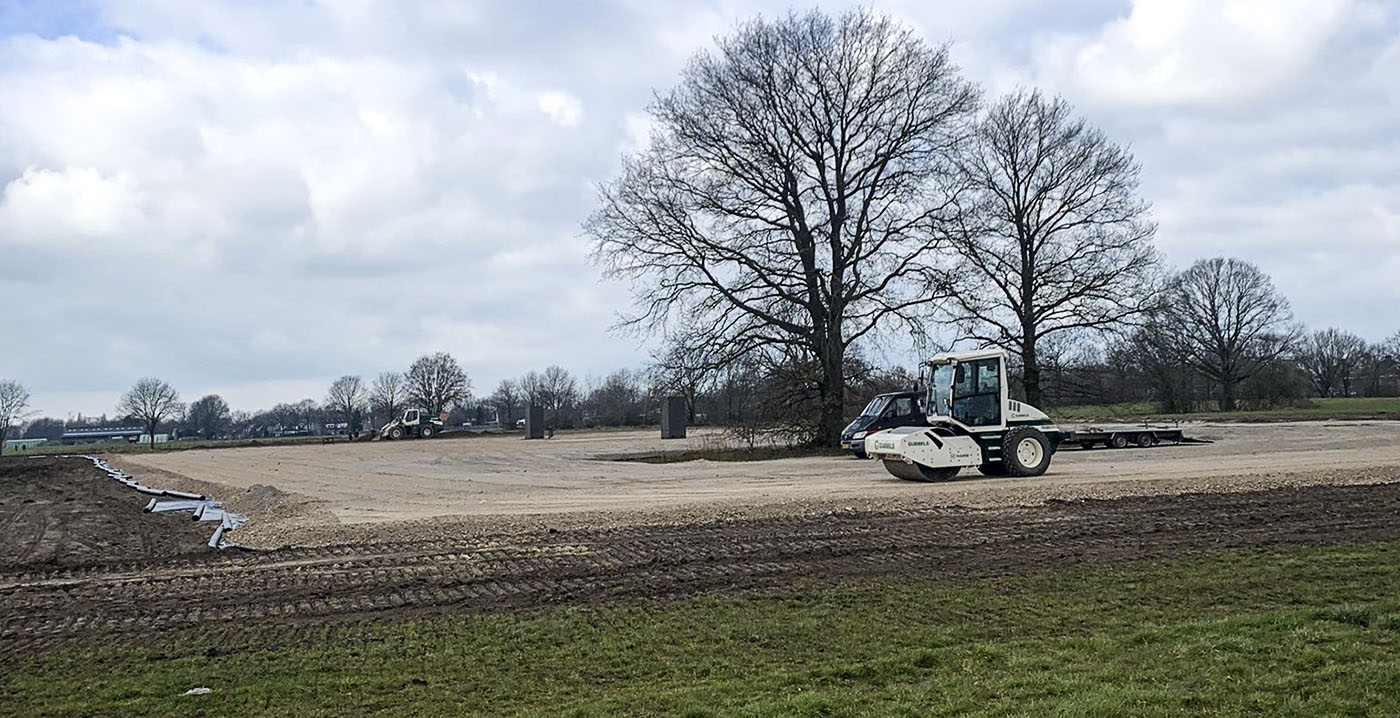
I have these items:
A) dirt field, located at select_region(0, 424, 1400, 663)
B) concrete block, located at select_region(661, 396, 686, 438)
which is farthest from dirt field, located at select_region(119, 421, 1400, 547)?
concrete block, located at select_region(661, 396, 686, 438)

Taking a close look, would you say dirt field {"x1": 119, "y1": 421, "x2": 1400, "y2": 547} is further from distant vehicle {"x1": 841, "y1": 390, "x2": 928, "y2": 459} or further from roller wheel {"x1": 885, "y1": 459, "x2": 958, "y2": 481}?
distant vehicle {"x1": 841, "y1": 390, "x2": 928, "y2": 459}

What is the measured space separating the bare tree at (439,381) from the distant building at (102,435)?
1059 inches

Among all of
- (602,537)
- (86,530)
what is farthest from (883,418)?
(86,530)

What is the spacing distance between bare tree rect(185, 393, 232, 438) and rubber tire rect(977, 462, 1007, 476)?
121 m

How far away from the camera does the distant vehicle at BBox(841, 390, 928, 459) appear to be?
108 ft

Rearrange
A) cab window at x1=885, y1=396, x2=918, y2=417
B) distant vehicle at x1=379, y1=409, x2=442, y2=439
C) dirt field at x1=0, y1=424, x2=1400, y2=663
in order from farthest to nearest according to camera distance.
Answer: distant vehicle at x1=379, y1=409, x2=442, y2=439, cab window at x1=885, y1=396, x2=918, y2=417, dirt field at x1=0, y1=424, x2=1400, y2=663

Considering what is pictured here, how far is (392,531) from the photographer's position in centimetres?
1555

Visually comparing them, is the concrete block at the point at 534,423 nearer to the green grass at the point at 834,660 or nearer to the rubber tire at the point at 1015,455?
the rubber tire at the point at 1015,455

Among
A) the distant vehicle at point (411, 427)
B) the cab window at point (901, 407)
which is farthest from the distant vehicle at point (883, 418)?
the distant vehicle at point (411, 427)

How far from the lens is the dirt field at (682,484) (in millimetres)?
17562

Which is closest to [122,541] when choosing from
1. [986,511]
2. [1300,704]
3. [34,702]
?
[34,702]

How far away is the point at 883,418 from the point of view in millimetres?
33594

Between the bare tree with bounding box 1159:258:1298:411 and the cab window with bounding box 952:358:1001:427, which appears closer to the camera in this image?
the cab window with bounding box 952:358:1001:427

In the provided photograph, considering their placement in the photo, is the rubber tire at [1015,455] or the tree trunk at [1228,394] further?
the tree trunk at [1228,394]
